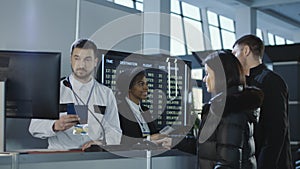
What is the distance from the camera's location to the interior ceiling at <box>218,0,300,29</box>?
12.1 meters

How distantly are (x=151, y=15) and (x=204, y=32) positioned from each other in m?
4.60

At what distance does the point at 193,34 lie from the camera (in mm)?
12812

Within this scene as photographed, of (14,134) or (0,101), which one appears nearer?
(0,101)

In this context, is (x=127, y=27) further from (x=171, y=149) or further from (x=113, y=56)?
(x=171, y=149)

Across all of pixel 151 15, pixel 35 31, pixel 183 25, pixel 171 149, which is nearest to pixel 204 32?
pixel 183 25

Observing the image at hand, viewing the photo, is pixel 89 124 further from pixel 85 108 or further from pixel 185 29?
pixel 185 29

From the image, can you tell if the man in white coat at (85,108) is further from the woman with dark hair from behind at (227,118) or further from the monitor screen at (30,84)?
the woman with dark hair from behind at (227,118)

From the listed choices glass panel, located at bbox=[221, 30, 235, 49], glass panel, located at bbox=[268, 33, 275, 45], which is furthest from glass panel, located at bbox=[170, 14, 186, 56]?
glass panel, located at bbox=[268, 33, 275, 45]

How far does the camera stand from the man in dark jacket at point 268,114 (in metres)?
2.90

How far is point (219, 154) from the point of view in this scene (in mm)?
2436

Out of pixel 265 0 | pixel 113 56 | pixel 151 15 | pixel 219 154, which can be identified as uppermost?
pixel 265 0

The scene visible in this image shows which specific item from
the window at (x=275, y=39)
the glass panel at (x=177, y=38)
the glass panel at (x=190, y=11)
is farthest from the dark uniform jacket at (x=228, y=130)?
the window at (x=275, y=39)

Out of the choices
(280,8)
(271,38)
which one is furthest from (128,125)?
(271,38)

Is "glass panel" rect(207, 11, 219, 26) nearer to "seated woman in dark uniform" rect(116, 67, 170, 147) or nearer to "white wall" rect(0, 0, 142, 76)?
"white wall" rect(0, 0, 142, 76)
